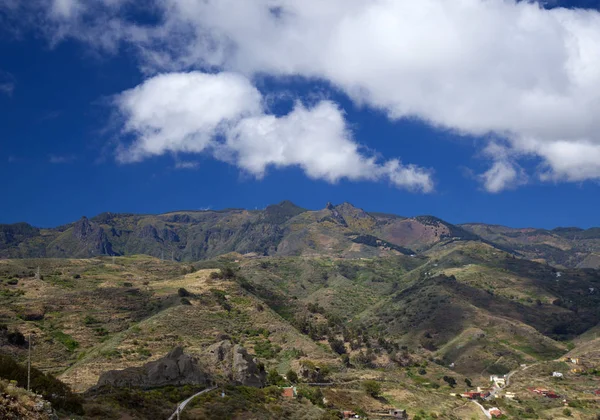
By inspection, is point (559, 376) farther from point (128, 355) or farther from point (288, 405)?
point (128, 355)

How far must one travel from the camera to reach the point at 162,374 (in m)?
67.4

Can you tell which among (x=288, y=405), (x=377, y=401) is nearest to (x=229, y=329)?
(x=377, y=401)

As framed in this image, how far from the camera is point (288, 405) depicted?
222 ft

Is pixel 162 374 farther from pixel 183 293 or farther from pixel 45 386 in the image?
pixel 183 293

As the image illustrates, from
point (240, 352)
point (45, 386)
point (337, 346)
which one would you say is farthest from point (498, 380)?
point (45, 386)

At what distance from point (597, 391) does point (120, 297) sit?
368 feet

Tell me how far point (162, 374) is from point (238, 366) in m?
16.5

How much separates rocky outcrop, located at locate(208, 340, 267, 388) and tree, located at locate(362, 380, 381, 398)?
18.3m

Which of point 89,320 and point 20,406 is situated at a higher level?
point 89,320

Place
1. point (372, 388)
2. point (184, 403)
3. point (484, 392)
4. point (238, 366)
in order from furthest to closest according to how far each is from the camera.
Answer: point (484, 392) < point (372, 388) < point (238, 366) < point (184, 403)

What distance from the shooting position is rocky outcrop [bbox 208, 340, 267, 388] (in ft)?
263

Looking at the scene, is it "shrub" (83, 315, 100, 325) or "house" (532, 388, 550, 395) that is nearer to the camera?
"shrub" (83, 315, 100, 325)

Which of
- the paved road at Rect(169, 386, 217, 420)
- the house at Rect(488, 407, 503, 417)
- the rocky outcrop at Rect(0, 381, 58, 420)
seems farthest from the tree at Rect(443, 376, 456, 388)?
the rocky outcrop at Rect(0, 381, 58, 420)

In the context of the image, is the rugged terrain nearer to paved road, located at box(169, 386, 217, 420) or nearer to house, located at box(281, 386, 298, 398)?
paved road, located at box(169, 386, 217, 420)
